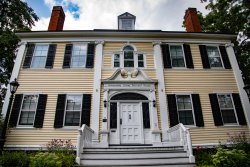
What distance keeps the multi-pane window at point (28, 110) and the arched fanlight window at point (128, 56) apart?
17.8 feet

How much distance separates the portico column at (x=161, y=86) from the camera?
9.57 meters

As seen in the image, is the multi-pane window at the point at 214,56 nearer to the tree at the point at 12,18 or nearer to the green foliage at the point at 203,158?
the green foliage at the point at 203,158

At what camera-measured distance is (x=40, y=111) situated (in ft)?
31.4

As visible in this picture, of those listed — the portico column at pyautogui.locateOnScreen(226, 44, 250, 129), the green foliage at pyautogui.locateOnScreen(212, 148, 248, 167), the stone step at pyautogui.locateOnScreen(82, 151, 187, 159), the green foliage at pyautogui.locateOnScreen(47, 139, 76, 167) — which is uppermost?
the portico column at pyautogui.locateOnScreen(226, 44, 250, 129)

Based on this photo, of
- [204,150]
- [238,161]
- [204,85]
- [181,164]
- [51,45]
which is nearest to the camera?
[238,161]

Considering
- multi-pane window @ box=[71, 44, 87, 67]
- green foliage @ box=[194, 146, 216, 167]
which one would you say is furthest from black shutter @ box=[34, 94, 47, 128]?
green foliage @ box=[194, 146, 216, 167]

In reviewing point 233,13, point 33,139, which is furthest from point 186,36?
point 33,139

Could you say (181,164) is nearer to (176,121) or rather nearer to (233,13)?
(176,121)

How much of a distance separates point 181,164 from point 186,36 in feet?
26.2

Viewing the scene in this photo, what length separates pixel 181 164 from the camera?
662 centimetres

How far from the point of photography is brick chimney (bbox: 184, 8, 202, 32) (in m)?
12.5

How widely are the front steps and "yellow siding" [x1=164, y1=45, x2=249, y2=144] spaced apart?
284 cm

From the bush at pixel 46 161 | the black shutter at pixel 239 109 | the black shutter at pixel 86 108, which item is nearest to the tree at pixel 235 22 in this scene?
the black shutter at pixel 239 109

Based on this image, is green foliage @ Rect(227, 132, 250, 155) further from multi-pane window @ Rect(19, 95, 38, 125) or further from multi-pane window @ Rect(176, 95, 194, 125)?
multi-pane window @ Rect(19, 95, 38, 125)
